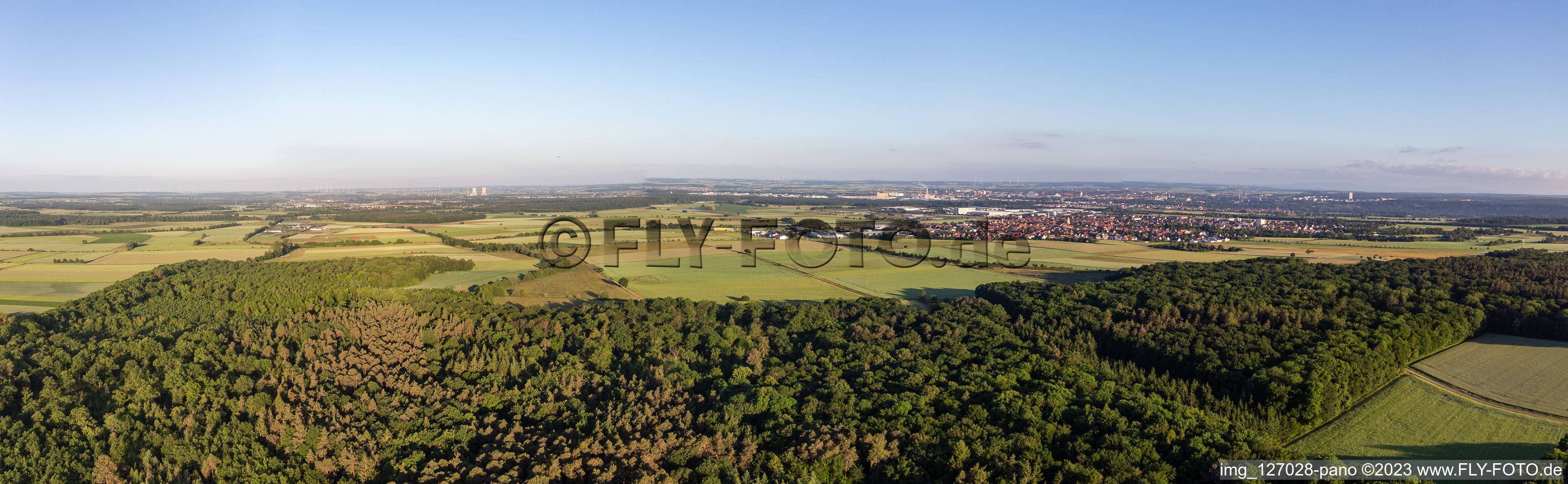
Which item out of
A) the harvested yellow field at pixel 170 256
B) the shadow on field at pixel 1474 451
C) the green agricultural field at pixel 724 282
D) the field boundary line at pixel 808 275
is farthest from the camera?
the harvested yellow field at pixel 170 256

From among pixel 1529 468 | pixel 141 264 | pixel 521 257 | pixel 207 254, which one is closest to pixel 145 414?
pixel 1529 468

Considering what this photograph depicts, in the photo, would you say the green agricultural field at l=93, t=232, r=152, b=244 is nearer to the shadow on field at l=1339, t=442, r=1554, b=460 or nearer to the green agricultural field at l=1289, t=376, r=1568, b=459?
the green agricultural field at l=1289, t=376, r=1568, b=459

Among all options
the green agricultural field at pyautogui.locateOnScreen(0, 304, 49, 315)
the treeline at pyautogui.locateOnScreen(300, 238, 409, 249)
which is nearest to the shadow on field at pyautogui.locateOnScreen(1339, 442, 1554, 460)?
the green agricultural field at pyautogui.locateOnScreen(0, 304, 49, 315)

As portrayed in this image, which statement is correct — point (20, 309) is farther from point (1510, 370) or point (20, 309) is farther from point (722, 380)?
point (1510, 370)

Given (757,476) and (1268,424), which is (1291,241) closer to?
(1268,424)

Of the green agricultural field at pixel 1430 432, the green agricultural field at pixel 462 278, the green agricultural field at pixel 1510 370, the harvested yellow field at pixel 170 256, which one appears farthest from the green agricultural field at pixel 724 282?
the harvested yellow field at pixel 170 256

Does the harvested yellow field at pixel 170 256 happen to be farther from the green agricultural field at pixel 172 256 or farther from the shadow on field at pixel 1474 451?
the shadow on field at pixel 1474 451
